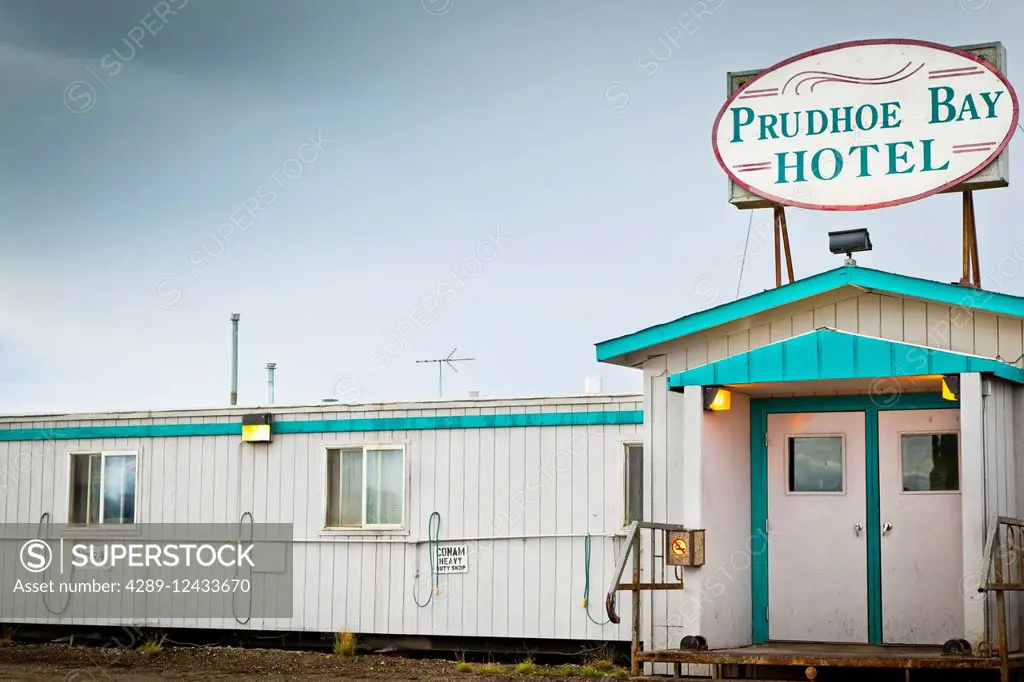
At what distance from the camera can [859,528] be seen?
1240 centimetres

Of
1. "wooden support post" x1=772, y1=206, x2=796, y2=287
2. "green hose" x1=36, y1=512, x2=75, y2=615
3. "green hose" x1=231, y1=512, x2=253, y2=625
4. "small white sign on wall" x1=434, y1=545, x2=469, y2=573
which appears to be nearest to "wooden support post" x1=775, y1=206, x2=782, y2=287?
"wooden support post" x1=772, y1=206, x2=796, y2=287

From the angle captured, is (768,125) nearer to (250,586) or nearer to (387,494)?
(387,494)

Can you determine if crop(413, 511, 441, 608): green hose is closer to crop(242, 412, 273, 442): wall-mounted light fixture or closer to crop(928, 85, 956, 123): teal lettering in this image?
crop(242, 412, 273, 442): wall-mounted light fixture

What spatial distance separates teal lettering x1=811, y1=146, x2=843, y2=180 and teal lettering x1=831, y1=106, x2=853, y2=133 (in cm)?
23

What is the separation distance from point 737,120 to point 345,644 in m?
7.13

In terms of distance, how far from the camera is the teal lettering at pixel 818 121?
1416 cm

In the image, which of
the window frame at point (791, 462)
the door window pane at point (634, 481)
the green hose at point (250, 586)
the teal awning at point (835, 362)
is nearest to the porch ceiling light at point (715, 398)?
the teal awning at point (835, 362)

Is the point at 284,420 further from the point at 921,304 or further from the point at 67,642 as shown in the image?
the point at 921,304

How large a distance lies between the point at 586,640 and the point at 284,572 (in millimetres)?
3844

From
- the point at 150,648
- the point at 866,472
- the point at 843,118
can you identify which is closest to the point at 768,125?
the point at 843,118

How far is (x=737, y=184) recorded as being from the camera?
1422 cm

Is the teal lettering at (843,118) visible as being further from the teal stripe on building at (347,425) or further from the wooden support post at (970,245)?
the teal stripe on building at (347,425)

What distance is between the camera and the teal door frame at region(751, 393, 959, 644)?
482 inches

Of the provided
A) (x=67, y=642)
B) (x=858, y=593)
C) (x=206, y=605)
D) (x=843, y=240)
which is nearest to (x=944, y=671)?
(x=858, y=593)
